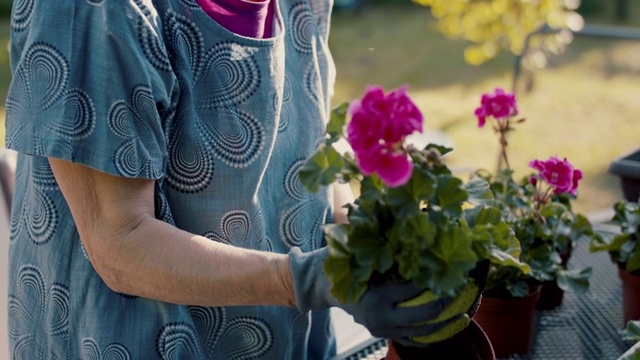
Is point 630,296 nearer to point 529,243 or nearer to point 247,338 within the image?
point 529,243

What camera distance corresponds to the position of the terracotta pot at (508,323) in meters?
1.80

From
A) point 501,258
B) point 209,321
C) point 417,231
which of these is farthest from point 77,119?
point 501,258

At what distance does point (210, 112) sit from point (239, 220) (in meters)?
0.19

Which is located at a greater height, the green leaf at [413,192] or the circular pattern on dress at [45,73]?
the circular pattern on dress at [45,73]

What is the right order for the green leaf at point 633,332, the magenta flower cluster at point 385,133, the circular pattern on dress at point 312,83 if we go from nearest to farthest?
the magenta flower cluster at point 385,133 → the green leaf at point 633,332 → the circular pattern on dress at point 312,83

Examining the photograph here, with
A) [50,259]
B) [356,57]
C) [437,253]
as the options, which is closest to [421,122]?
[437,253]

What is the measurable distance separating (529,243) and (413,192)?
914 mm

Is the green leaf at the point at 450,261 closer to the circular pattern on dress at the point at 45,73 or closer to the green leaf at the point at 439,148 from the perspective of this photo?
the green leaf at the point at 439,148

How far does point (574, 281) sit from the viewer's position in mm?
1953

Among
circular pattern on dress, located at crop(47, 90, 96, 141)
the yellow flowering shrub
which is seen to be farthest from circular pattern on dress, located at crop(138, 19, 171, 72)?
the yellow flowering shrub

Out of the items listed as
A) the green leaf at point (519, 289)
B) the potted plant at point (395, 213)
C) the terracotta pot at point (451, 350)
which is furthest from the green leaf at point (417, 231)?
the green leaf at point (519, 289)

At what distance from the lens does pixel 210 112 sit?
1.44 m

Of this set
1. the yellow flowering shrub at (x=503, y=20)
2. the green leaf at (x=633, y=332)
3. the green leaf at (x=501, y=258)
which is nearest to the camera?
the green leaf at (x=501, y=258)

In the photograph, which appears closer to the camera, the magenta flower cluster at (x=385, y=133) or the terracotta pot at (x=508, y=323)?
the magenta flower cluster at (x=385, y=133)
